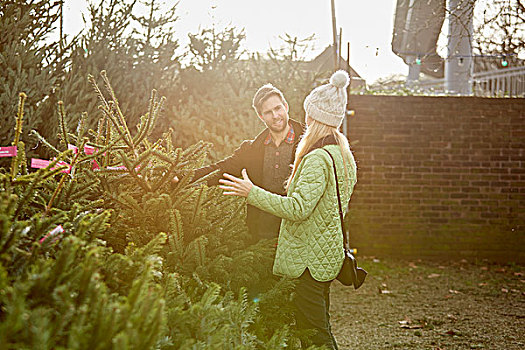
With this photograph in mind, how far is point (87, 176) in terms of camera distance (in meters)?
2.46

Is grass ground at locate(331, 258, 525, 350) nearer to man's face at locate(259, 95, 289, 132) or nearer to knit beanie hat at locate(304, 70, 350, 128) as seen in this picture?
man's face at locate(259, 95, 289, 132)

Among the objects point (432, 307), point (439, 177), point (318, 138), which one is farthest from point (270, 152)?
point (439, 177)

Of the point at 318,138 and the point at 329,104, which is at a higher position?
the point at 329,104

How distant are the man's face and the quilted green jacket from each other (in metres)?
A: 0.97

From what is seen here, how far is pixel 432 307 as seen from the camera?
618 cm

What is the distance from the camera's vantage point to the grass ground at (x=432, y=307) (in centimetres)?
511

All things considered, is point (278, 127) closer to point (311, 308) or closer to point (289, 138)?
point (289, 138)

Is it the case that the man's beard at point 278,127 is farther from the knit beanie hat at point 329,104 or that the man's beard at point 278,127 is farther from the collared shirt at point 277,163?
the knit beanie hat at point 329,104

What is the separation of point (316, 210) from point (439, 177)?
20.2ft

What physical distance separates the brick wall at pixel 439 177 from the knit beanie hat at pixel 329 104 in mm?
5597

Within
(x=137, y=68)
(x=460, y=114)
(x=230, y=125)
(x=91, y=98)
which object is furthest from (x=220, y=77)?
(x=460, y=114)

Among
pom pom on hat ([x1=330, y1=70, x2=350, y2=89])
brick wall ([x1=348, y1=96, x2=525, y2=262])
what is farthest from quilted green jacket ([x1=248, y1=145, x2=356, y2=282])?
brick wall ([x1=348, y1=96, x2=525, y2=262])

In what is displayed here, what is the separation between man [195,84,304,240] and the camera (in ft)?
12.8

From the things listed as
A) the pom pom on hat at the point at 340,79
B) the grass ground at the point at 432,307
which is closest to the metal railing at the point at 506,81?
the grass ground at the point at 432,307
